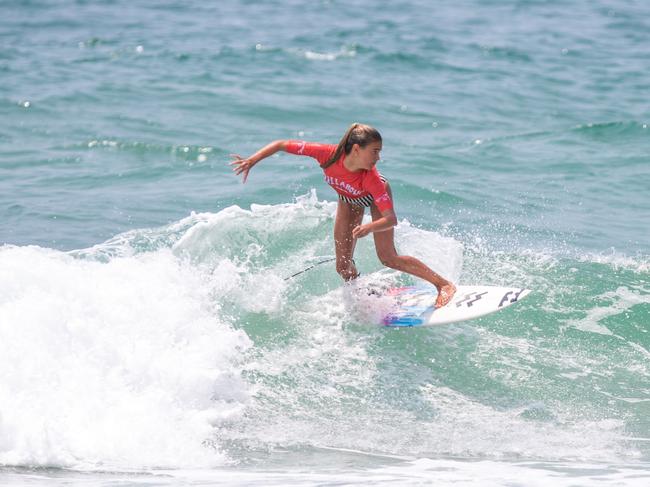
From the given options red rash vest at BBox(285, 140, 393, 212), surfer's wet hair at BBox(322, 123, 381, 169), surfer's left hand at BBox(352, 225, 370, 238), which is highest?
surfer's wet hair at BBox(322, 123, 381, 169)

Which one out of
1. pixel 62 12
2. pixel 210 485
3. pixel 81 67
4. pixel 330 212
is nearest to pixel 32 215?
pixel 330 212

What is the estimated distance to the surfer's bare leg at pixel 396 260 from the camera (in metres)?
7.66

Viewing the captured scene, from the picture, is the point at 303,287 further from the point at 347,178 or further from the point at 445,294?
the point at 347,178

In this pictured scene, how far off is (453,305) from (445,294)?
0.12 metres

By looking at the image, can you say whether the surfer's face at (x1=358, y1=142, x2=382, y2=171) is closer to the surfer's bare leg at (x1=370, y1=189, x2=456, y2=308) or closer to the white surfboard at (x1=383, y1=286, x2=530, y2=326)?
the surfer's bare leg at (x1=370, y1=189, x2=456, y2=308)

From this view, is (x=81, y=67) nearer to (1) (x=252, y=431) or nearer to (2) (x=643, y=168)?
(2) (x=643, y=168)

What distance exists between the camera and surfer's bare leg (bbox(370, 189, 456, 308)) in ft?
25.1

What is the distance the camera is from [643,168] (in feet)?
46.1

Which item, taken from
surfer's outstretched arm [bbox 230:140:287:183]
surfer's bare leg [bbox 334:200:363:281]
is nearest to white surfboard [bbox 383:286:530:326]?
surfer's bare leg [bbox 334:200:363:281]

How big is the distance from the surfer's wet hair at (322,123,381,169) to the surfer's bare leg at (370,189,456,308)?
566mm

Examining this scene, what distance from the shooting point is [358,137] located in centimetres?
721

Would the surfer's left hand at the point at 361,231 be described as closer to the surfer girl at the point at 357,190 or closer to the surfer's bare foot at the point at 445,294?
the surfer girl at the point at 357,190

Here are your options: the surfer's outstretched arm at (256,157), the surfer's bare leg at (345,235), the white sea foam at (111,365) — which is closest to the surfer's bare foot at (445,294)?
the surfer's bare leg at (345,235)

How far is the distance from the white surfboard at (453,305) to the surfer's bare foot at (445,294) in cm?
3
